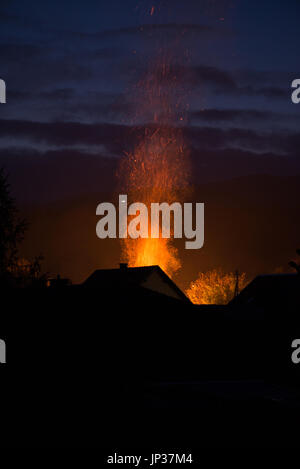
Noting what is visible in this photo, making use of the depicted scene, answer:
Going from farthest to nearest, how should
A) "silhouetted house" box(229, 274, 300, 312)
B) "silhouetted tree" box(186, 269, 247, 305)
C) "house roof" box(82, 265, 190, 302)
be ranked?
1. "silhouetted tree" box(186, 269, 247, 305)
2. "house roof" box(82, 265, 190, 302)
3. "silhouetted house" box(229, 274, 300, 312)

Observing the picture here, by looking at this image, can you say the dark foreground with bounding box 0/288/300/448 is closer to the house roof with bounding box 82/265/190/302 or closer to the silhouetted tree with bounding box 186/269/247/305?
the house roof with bounding box 82/265/190/302

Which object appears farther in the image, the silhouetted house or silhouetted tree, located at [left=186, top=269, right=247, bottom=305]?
silhouetted tree, located at [left=186, top=269, right=247, bottom=305]

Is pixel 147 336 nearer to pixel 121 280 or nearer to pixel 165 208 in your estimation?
pixel 121 280

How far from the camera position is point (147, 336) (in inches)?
634

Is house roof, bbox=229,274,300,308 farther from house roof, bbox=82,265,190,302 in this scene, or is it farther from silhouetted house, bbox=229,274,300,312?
house roof, bbox=82,265,190,302

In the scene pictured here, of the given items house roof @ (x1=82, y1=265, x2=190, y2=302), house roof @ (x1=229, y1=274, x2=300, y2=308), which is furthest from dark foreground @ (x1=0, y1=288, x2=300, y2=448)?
house roof @ (x1=82, y1=265, x2=190, y2=302)

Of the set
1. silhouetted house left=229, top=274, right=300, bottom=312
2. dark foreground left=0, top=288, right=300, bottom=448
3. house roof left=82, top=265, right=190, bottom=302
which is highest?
house roof left=82, top=265, right=190, bottom=302

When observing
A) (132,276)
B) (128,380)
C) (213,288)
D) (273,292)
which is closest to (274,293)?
(273,292)

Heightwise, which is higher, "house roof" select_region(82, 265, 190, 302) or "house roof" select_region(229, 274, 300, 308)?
"house roof" select_region(82, 265, 190, 302)

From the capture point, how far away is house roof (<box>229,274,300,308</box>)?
41781 millimetres

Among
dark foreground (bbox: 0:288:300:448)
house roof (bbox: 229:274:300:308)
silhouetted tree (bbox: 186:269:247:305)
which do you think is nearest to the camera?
dark foreground (bbox: 0:288:300:448)

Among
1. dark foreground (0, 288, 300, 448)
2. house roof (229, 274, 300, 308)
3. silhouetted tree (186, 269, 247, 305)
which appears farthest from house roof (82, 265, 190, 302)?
silhouetted tree (186, 269, 247, 305)

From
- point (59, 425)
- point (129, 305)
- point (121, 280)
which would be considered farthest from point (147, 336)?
point (121, 280)

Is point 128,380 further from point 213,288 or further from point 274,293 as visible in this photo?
point 213,288
